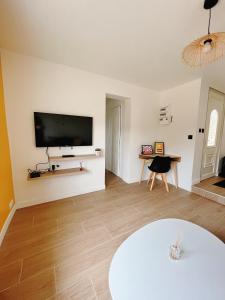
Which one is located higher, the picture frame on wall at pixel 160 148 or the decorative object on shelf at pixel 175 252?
the picture frame on wall at pixel 160 148

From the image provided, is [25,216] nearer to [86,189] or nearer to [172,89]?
[86,189]

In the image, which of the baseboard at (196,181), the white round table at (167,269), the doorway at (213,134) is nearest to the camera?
the white round table at (167,269)

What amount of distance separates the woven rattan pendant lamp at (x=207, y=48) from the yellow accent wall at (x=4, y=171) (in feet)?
7.87

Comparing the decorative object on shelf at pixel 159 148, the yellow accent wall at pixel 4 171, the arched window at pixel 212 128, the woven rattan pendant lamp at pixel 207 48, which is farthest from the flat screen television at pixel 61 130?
the arched window at pixel 212 128

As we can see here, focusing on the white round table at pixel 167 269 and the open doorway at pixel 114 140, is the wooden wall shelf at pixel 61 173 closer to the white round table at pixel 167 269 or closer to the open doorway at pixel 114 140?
the open doorway at pixel 114 140

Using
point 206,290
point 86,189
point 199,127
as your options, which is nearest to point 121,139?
point 86,189

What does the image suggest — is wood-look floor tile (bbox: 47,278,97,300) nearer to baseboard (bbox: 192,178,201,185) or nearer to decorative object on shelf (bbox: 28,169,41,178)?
decorative object on shelf (bbox: 28,169,41,178)

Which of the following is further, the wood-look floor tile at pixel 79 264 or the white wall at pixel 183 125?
the white wall at pixel 183 125

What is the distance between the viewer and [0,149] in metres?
1.70

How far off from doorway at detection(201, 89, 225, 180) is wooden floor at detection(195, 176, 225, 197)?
0.43ft

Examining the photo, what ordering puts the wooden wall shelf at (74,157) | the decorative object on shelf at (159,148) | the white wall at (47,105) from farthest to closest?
the decorative object on shelf at (159,148) < the wooden wall shelf at (74,157) < the white wall at (47,105)

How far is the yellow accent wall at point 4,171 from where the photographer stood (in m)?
1.68

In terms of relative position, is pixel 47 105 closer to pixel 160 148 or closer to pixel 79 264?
pixel 79 264

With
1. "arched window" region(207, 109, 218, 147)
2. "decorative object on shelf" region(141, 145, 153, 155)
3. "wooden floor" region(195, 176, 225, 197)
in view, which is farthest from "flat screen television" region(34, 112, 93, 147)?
"arched window" region(207, 109, 218, 147)
